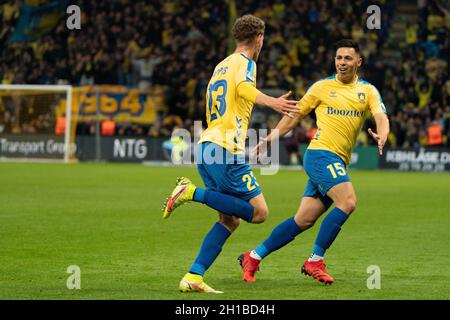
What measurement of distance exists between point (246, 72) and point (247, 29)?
15.2 inches

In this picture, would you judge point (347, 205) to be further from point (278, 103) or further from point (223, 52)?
point (223, 52)

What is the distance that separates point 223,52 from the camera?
3659cm

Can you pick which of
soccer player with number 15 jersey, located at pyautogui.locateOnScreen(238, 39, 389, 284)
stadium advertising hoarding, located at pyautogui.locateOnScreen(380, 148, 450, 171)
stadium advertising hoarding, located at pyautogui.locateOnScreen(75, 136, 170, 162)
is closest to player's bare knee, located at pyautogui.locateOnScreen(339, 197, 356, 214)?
soccer player with number 15 jersey, located at pyautogui.locateOnScreen(238, 39, 389, 284)

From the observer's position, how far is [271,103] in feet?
26.0

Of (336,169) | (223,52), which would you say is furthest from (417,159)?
(336,169)

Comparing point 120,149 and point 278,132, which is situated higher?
point 278,132

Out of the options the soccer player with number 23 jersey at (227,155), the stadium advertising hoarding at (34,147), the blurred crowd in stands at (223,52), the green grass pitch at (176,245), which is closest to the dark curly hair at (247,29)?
the soccer player with number 23 jersey at (227,155)

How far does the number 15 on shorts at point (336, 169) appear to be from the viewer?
9.09 m

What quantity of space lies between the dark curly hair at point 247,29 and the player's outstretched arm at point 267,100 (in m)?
0.46

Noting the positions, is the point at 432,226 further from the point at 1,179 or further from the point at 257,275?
the point at 1,179

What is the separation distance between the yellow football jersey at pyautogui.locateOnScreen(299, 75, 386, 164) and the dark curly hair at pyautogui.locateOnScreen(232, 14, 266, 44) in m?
1.19

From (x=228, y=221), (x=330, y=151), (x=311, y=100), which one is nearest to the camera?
(x=228, y=221)

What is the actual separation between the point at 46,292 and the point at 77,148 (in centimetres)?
2631
